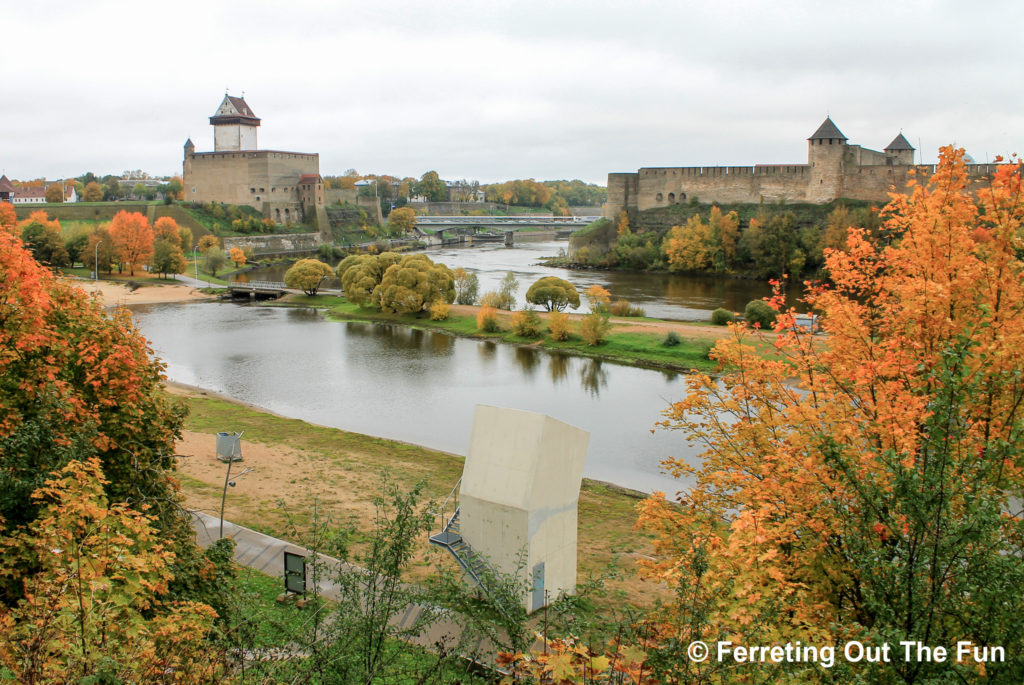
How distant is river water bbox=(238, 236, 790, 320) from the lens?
3700 cm

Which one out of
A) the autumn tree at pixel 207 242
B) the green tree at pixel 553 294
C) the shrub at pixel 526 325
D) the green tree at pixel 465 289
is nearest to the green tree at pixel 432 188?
the autumn tree at pixel 207 242

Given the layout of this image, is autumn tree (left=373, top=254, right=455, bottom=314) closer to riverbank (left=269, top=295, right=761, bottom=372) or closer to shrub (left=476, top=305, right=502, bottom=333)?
riverbank (left=269, top=295, right=761, bottom=372)

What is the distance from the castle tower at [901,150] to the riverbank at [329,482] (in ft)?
158

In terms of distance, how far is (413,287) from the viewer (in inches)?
1310

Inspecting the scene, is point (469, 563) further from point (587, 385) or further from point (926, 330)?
point (587, 385)

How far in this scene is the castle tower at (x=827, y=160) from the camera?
52500 millimetres

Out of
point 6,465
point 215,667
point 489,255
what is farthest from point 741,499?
point 489,255

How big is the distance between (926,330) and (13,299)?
8.79 meters

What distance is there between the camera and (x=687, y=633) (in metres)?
4.12

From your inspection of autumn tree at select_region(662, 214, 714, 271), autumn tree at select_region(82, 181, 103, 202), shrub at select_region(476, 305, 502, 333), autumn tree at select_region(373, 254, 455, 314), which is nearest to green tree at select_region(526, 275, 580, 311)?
shrub at select_region(476, 305, 502, 333)

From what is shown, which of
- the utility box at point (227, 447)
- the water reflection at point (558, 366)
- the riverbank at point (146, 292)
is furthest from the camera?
the riverbank at point (146, 292)

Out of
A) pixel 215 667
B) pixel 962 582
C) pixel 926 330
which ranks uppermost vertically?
pixel 926 330

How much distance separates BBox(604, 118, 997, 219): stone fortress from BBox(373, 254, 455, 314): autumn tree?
30.1 m

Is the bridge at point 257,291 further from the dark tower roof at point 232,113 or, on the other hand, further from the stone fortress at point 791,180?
the dark tower roof at point 232,113
